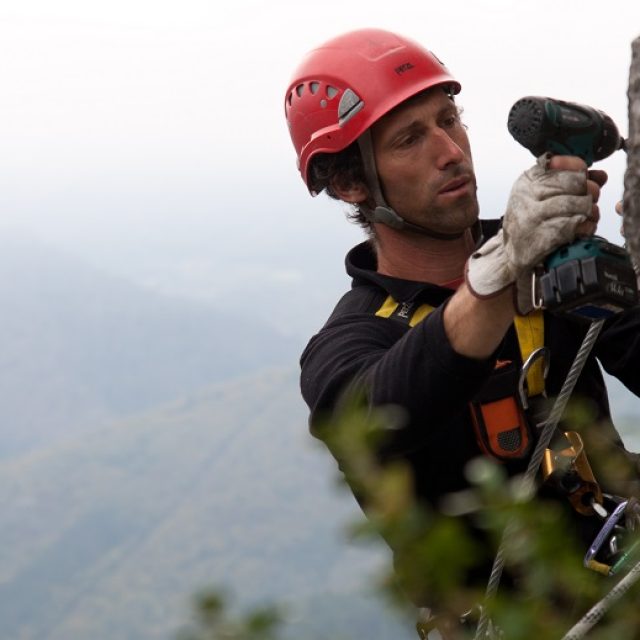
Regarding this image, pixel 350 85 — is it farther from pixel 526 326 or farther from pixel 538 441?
pixel 538 441

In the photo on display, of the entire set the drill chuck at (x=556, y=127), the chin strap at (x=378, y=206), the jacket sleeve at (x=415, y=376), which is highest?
the drill chuck at (x=556, y=127)

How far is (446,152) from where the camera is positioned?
4809 mm

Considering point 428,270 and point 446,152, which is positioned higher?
point 446,152

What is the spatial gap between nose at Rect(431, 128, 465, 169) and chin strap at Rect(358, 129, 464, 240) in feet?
1.09

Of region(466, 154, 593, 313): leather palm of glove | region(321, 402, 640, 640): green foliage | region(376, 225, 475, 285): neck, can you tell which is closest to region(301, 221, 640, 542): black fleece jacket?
region(376, 225, 475, 285): neck

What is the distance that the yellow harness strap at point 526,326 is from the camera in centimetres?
403

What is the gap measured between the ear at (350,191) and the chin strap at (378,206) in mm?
103

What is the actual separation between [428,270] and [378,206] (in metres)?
0.42

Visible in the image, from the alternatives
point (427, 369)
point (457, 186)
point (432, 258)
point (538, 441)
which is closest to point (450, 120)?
point (457, 186)

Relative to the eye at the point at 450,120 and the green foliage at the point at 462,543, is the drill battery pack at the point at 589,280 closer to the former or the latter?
the green foliage at the point at 462,543

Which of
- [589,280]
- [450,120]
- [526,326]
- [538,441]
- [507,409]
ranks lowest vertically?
[538,441]

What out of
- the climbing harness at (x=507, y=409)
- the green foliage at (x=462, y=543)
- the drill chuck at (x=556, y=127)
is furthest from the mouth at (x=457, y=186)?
the green foliage at (x=462, y=543)

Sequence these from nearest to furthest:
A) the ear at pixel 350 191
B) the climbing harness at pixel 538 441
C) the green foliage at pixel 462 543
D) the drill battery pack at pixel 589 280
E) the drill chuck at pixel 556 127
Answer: the green foliage at pixel 462 543 → the drill battery pack at pixel 589 280 → the drill chuck at pixel 556 127 → the climbing harness at pixel 538 441 → the ear at pixel 350 191

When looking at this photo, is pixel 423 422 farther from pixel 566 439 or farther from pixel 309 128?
pixel 309 128
